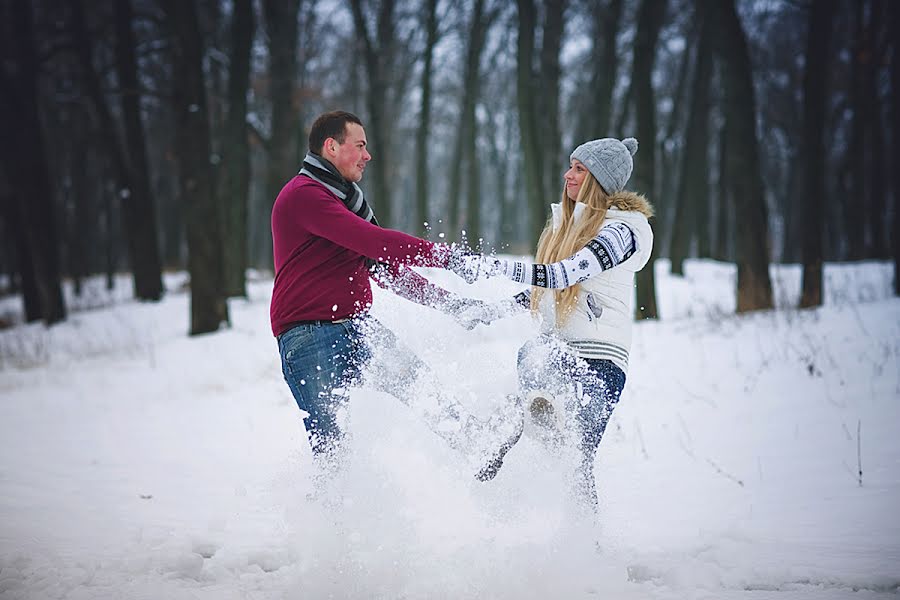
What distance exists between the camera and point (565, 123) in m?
34.0

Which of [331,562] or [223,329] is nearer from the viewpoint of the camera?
[331,562]

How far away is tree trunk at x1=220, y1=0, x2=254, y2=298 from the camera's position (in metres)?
13.3

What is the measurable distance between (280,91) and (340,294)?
13680 millimetres

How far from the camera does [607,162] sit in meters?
3.34

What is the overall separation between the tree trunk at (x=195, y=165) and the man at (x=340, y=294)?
8733 mm

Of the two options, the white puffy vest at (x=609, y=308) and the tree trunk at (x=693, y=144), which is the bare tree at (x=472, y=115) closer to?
the tree trunk at (x=693, y=144)

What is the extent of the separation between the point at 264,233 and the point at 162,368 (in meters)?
20.7

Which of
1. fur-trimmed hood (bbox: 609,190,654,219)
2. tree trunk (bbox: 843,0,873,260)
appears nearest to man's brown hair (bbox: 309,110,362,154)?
fur-trimmed hood (bbox: 609,190,654,219)

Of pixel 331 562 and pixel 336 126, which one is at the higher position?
pixel 336 126

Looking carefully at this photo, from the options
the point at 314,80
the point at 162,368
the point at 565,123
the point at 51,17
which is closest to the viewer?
the point at 162,368

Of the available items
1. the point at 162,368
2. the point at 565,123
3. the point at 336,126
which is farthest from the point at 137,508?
the point at 565,123

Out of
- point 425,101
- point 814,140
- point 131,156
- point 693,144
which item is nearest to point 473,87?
point 425,101

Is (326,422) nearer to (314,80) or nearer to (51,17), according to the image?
(51,17)

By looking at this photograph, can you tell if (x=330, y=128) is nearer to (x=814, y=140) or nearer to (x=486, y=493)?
(x=486, y=493)
